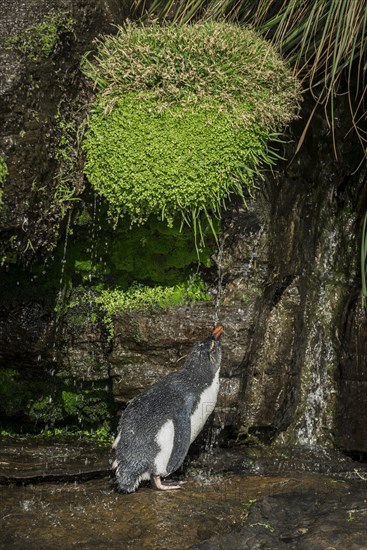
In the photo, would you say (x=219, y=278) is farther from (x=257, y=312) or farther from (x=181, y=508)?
(x=181, y=508)

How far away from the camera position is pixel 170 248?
5.68 meters

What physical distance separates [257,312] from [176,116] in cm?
135

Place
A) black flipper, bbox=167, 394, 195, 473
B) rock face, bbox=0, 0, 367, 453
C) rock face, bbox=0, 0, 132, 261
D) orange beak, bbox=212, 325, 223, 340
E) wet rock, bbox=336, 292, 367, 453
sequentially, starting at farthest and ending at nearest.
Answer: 1. wet rock, bbox=336, 292, 367, 453
2. orange beak, bbox=212, 325, 223, 340
3. rock face, bbox=0, 0, 367, 453
4. black flipper, bbox=167, 394, 195, 473
5. rock face, bbox=0, 0, 132, 261

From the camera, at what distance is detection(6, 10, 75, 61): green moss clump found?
16.1 feet

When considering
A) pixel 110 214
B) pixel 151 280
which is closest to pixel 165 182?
pixel 110 214

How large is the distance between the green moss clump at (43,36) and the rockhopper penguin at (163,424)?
197cm

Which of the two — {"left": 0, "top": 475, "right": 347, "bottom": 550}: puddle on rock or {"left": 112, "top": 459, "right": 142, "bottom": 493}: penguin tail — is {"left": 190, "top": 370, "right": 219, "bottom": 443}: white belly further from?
{"left": 112, "top": 459, "right": 142, "bottom": 493}: penguin tail

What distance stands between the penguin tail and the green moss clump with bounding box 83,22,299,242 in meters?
1.51

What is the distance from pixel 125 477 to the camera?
16.0 feet

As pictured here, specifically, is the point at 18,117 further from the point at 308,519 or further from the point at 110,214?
the point at 308,519

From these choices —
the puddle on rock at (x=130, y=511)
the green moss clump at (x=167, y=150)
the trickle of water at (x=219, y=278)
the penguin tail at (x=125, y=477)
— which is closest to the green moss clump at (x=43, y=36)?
the green moss clump at (x=167, y=150)

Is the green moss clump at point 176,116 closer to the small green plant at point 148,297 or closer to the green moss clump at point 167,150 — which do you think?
the green moss clump at point 167,150

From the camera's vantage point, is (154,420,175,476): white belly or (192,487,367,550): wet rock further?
(154,420,175,476): white belly

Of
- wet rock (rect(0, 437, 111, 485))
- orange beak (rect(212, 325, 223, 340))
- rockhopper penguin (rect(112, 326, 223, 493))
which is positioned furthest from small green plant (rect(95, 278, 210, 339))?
wet rock (rect(0, 437, 111, 485))
